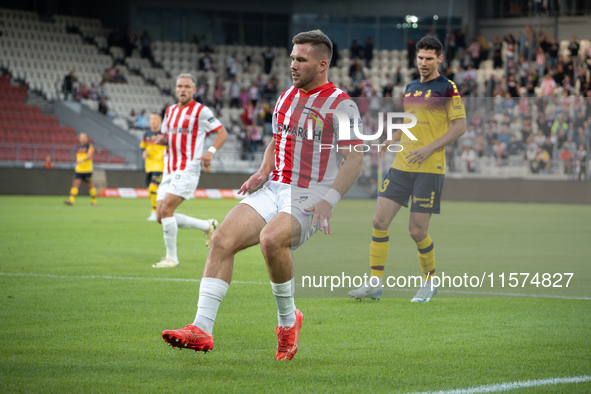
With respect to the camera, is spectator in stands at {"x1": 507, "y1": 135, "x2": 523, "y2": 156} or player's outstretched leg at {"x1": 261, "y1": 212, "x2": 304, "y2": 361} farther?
spectator in stands at {"x1": 507, "y1": 135, "x2": 523, "y2": 156}

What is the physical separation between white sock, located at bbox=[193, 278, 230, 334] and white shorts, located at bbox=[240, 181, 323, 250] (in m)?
0.52

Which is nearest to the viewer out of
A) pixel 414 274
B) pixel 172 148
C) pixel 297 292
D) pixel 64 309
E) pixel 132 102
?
pixel 64 309

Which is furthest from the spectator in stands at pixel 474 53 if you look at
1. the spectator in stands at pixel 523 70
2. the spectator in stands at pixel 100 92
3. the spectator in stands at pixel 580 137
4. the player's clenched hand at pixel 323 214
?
the player's clenched hand at pixel 323 214

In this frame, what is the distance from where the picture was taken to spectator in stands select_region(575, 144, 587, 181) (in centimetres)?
2147

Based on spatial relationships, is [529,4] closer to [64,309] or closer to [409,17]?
[409,17]

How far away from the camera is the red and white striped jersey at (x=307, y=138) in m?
4.54

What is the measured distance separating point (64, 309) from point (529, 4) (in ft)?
109

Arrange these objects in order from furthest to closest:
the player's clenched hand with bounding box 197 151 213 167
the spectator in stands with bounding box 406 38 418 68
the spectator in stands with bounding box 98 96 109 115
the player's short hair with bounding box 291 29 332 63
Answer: the spectator in stands with bounding box 406 38 418 68
the spectator in stands with bounding box 98 96 109 115
the player's clenched hand with bounding box 197 151 213 167
the player's short hair with bounding box 291 29 332 63

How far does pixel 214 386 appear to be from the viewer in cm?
367

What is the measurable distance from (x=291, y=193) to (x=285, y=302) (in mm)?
693

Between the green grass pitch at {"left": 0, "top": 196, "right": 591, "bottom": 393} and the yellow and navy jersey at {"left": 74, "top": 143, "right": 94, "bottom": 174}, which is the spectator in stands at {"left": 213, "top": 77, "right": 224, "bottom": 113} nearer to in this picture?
the yellow and navy jersey at {"left": 74, "top": 143, "right": 94, "bottom": 174}

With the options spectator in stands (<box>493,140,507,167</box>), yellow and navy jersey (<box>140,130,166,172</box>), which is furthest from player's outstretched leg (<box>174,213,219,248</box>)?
spectator in stands (<box>493,140,507,167</box>)

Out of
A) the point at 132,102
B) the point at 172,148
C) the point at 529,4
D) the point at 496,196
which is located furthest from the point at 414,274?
the point at 529,4

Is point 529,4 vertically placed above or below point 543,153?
above
